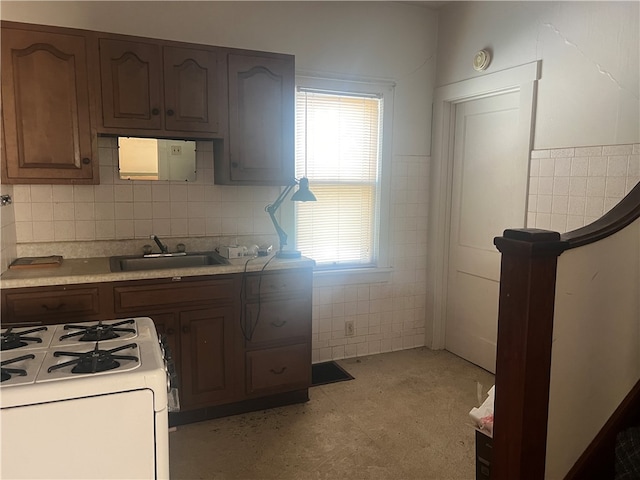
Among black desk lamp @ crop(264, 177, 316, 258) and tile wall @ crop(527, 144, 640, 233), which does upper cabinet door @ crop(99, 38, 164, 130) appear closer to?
black desk lamp @ crop(264, 177, 316, 258)

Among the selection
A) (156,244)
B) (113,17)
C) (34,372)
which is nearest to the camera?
(34,372)

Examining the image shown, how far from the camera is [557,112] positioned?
3021 mm

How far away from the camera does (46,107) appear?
8.61ft

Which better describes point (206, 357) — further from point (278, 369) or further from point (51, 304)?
point (51, 304)

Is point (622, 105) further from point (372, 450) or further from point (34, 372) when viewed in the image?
point (34, 372)

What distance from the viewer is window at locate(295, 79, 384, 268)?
3625 mm

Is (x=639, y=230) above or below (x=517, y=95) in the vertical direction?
below

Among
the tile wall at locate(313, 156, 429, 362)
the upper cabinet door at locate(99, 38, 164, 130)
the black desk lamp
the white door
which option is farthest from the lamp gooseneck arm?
the white door

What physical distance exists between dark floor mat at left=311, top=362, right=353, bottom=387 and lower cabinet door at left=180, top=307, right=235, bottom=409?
76 cm

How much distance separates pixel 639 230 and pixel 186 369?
91.4 inches

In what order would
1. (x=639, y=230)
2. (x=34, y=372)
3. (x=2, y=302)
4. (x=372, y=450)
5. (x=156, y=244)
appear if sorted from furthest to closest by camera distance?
(x=156, y=244) → (x=372, y=450) → (x=2, y=302) → (x=639, y=230) → (x=34, y=372)

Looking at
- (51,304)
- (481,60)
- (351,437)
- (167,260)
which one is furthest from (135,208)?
(481,60)

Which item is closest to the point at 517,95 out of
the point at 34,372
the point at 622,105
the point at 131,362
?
the point at 622,105

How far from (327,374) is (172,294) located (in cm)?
144
